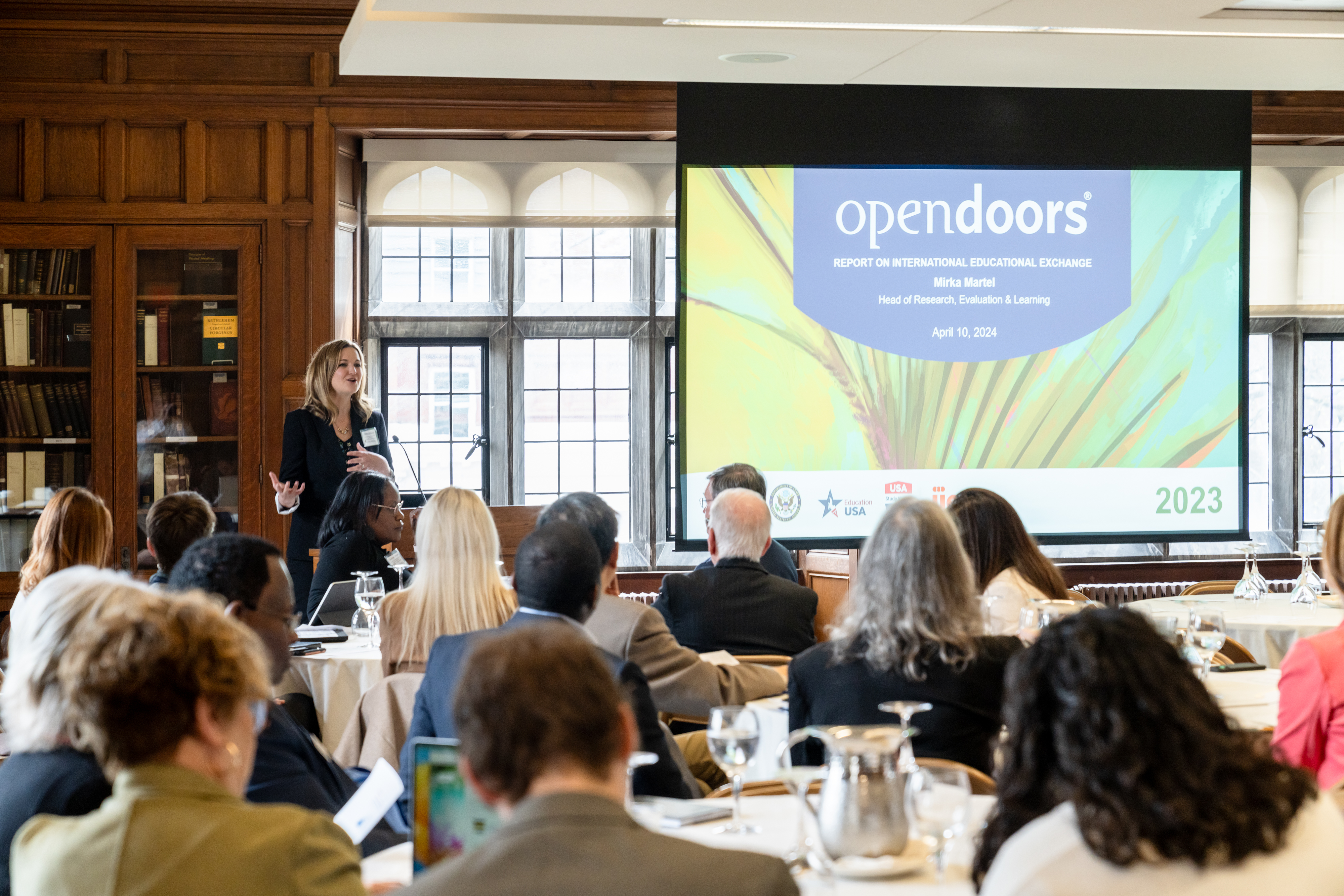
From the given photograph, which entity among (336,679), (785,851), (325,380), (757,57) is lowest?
(336,679)

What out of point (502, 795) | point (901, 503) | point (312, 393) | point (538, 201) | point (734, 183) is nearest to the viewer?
point (502, 795)

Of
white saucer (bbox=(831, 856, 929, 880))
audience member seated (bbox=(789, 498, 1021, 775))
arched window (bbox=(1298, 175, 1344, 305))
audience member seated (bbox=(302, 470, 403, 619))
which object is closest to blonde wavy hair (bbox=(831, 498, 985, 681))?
audience member seated (bbox=(789, 498, 1021, 775))

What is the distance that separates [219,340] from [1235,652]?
5.13 metres

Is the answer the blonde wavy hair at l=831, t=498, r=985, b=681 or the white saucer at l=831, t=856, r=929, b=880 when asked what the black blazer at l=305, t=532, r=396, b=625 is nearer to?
the blonde wavy hair at l=831, t=498, r=985, b=681

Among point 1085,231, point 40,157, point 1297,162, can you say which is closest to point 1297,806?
point 1085,231

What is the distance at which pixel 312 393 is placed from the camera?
20.0ft

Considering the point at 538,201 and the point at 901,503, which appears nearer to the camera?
the point at 901,503

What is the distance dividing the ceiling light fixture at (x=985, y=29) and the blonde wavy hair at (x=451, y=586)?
7.76 ft

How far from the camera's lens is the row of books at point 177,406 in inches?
270

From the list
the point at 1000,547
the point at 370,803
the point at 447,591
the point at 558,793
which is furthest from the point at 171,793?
the point at 1000,547

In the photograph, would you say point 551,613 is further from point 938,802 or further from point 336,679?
point 336,679

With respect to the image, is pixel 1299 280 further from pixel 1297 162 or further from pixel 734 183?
pixel 734 183

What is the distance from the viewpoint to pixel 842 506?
6.72m

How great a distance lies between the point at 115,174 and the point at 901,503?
214 inches
